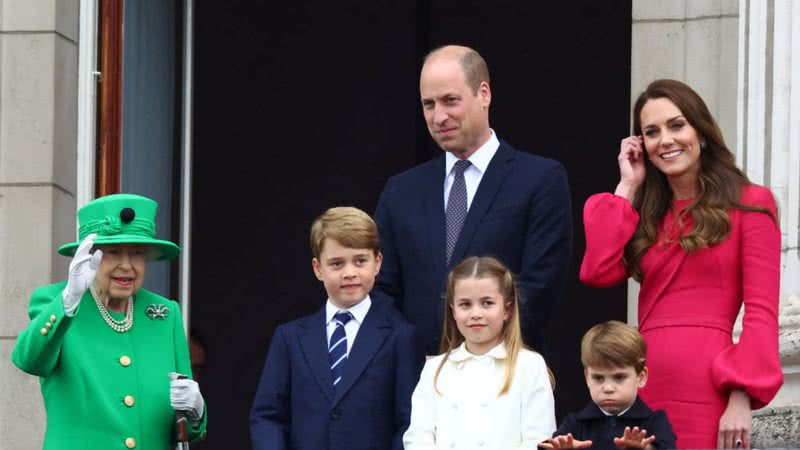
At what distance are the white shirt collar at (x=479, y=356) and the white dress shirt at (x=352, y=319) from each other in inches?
19.6

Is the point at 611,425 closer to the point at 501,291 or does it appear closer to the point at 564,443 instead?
the point at 564,443

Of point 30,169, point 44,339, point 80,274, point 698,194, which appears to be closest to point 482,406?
point 698,194

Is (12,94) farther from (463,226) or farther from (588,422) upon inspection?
(588,422)

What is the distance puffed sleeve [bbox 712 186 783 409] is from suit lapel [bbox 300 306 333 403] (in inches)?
51.9

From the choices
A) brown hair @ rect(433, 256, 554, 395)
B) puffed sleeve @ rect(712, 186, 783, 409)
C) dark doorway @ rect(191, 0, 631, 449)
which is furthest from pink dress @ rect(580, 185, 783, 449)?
dark doorway @ rect(191, 0, 631, 449)

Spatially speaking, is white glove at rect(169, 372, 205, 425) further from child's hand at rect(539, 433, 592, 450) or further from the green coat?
child's hand at rect(539, 433, 592, 450)

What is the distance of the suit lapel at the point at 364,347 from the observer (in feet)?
23.0

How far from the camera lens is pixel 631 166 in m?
6.91

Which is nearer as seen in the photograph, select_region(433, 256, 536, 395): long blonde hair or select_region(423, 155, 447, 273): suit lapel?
select_region(433, 256, 536, 395): long blonde hair

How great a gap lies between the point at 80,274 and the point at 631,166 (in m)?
1.84

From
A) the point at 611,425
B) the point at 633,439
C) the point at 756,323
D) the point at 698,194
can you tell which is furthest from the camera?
the point at 698,194

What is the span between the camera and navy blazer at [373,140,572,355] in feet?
23.0

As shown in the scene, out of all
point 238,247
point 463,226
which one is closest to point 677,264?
point 463,226

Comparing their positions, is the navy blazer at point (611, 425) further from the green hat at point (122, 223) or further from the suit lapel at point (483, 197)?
the green hat at point (122, 223)
